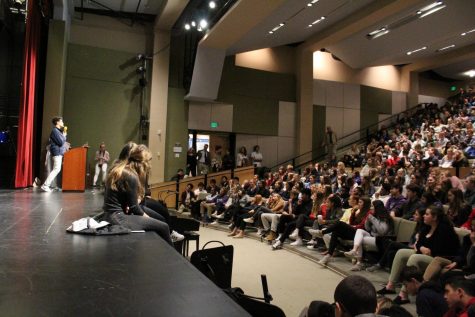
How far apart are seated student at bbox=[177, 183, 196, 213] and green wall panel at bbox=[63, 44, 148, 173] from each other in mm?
2461

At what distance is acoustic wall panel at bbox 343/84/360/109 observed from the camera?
14.6m

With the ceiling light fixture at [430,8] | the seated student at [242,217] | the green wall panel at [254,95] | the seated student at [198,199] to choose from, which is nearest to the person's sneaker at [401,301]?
the seated student at [242,217]

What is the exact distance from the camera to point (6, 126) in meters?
7.70

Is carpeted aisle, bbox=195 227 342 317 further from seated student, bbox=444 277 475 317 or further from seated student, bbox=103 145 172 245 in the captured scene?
seated student, bbox=103 145 172 245

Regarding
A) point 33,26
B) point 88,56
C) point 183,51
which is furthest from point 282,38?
point 33,26

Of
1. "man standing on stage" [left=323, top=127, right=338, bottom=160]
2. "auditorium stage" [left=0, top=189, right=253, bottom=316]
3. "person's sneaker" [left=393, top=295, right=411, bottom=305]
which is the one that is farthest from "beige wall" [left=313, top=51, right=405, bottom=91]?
"auditorium stage" [left=0, top=189, right=253, bottom=316]

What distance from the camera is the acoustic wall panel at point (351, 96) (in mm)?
14617

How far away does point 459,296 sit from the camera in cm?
235

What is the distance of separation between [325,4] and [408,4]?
74.5 inches

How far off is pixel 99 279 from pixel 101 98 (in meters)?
10.4

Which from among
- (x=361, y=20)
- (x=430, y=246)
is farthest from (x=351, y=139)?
(x=430, y=246)

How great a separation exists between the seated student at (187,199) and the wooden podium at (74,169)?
343cm

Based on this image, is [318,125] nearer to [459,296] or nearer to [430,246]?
[430,246]

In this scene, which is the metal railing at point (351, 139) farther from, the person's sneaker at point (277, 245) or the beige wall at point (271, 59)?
the person's sneaker at point (277, 245)
